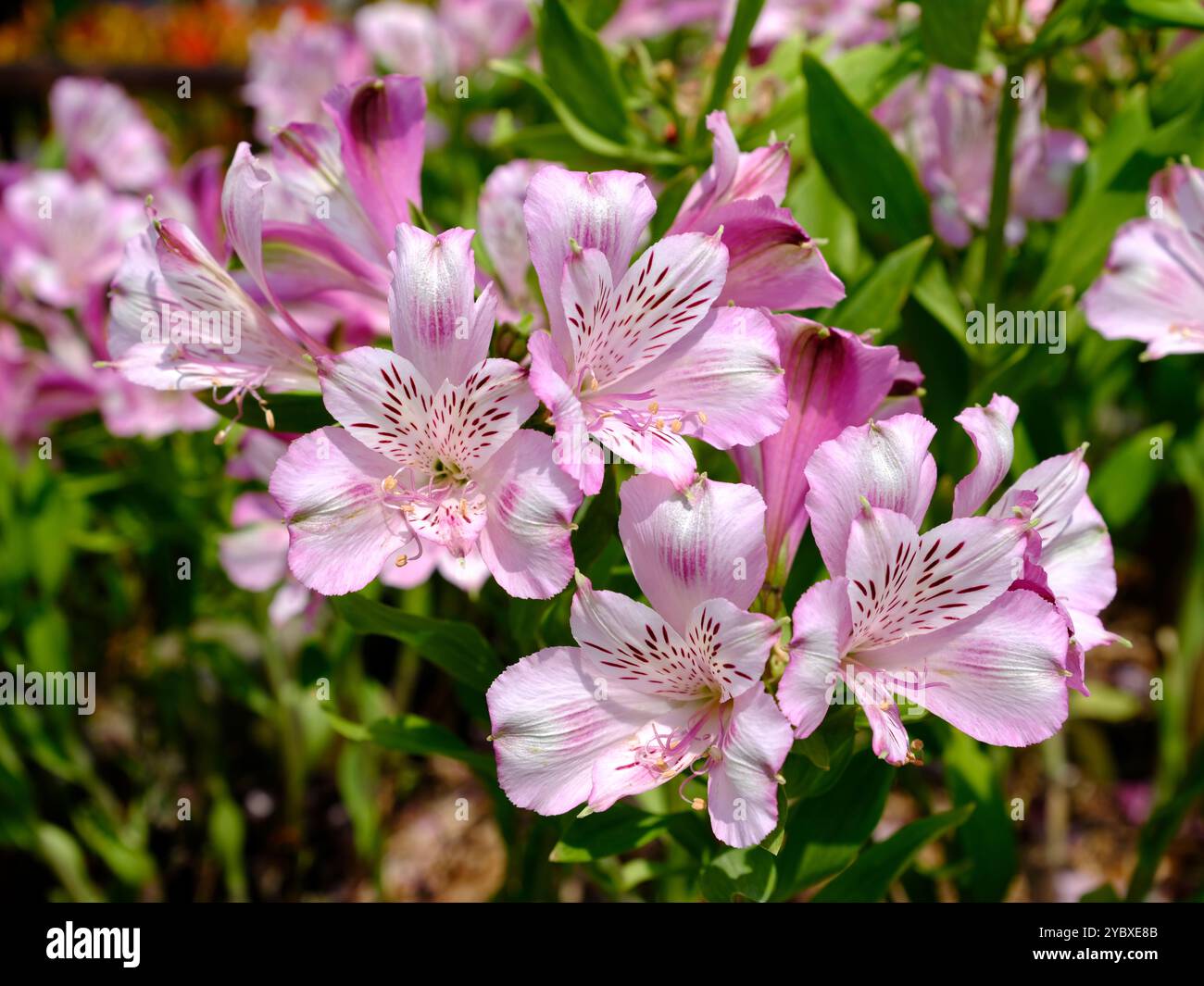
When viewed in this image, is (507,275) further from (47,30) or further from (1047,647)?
(47,30)

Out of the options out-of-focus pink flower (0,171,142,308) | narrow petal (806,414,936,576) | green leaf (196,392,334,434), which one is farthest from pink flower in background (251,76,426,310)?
out-of-focus pink flower (0,171,142,308)

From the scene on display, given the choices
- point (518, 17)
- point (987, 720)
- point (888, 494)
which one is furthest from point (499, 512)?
point (518, 17)

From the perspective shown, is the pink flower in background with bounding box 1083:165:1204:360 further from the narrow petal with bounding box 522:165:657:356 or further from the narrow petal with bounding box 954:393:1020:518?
the narrow petal with bounding box 522:165:657:356

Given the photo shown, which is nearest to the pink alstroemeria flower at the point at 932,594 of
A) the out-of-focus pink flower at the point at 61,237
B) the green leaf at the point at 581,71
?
the green leaf at the point at 581,71

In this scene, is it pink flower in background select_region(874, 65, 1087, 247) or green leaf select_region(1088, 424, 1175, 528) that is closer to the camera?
pink flower in background select_region(874, 65, 1087, 247)

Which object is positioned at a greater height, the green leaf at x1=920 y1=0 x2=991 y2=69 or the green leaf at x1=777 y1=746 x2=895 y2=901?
the green leaf at x1=920 y1=0 x2=991 y2=69

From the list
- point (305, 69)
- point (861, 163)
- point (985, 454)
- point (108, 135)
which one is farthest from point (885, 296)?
point (108, 135)

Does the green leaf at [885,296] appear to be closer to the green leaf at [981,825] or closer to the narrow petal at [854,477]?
the narrow petal at [854,477]
